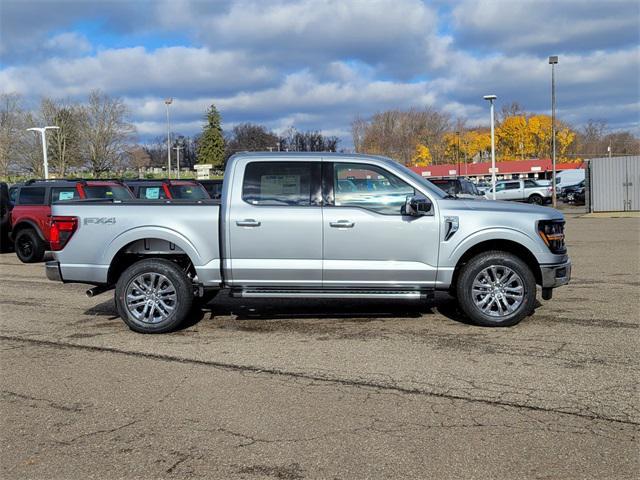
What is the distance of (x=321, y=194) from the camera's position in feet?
23.0

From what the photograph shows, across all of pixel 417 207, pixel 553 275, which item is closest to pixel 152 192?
pixel 417 207

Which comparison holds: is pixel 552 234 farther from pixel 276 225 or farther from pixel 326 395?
pixel 326 395

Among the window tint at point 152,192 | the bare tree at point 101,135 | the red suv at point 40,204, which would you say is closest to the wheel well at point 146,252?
the red suv at point 40,204

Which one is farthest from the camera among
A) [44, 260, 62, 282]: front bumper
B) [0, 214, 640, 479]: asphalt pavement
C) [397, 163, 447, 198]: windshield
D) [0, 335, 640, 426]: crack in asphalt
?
[44, 260, 62, 282]: front bumper

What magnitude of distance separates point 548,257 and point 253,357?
3487 mm

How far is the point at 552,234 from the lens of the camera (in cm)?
705

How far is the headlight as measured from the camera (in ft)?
22.9

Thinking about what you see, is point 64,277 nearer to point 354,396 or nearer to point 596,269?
point 354,396

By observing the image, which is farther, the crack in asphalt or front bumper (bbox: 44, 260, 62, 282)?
front bumper (bbox: 44, 260, 62, 282)

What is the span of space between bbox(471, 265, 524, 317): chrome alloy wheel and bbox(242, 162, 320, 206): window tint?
210 centimetres

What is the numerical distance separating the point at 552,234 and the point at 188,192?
1102 cm

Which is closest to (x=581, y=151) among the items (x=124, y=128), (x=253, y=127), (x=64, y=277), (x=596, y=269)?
(x=253, y=127)

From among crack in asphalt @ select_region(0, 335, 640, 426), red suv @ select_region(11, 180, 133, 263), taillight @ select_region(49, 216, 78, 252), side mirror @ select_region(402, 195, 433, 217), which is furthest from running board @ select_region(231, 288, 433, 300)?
red suv @ select_region(11, 180, 133, 263)

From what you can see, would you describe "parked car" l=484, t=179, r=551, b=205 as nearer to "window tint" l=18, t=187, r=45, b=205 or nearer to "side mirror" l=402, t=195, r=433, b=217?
"window tint" l=18, t=187, r=45, b=205
